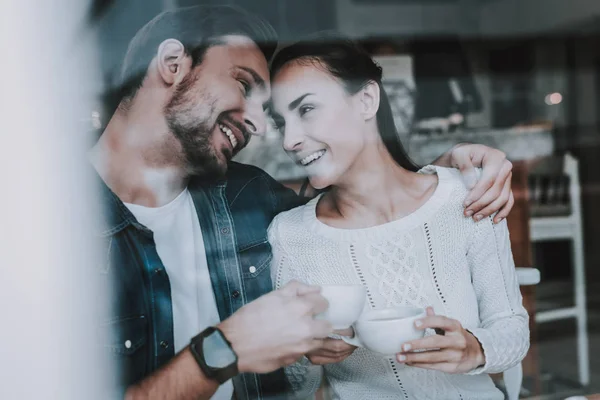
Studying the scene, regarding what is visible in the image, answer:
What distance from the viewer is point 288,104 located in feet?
3.89

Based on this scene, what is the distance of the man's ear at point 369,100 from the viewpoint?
123cm

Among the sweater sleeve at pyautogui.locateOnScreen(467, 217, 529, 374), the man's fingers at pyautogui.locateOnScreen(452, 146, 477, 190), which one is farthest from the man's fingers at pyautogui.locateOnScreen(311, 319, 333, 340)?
the man's fingers at pyautogui.locateOnScreen(452, 146, 477, 190)

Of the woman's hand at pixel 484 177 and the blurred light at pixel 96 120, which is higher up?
the blurred light at pixel 96 120

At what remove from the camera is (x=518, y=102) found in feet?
4.98

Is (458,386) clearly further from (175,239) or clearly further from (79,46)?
(79,46)

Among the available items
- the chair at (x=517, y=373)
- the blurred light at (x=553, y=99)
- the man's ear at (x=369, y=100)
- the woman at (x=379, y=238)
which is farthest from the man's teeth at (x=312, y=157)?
the blurred light at (x=553, y=99)

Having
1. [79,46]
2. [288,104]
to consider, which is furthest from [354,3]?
[79,46]

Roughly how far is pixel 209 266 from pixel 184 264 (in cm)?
5

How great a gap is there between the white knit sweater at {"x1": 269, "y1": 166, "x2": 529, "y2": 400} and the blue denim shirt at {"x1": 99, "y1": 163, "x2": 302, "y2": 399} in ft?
0.14

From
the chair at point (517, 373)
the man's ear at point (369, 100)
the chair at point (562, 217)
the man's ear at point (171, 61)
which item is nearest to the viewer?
the man's ear at point (171, 61)

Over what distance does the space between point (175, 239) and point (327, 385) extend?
0.43 metres

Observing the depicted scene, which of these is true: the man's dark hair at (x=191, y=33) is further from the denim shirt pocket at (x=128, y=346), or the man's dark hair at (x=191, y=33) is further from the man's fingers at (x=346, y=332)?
the man's fingers at (x=346, y=332)

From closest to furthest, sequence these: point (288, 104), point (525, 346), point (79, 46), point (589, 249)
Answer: point (79, 46)
point (288, 104)
point (525, 346)
point (589, 249)

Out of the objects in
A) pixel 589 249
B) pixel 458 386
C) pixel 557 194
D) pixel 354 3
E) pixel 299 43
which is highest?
pixel 354 3
